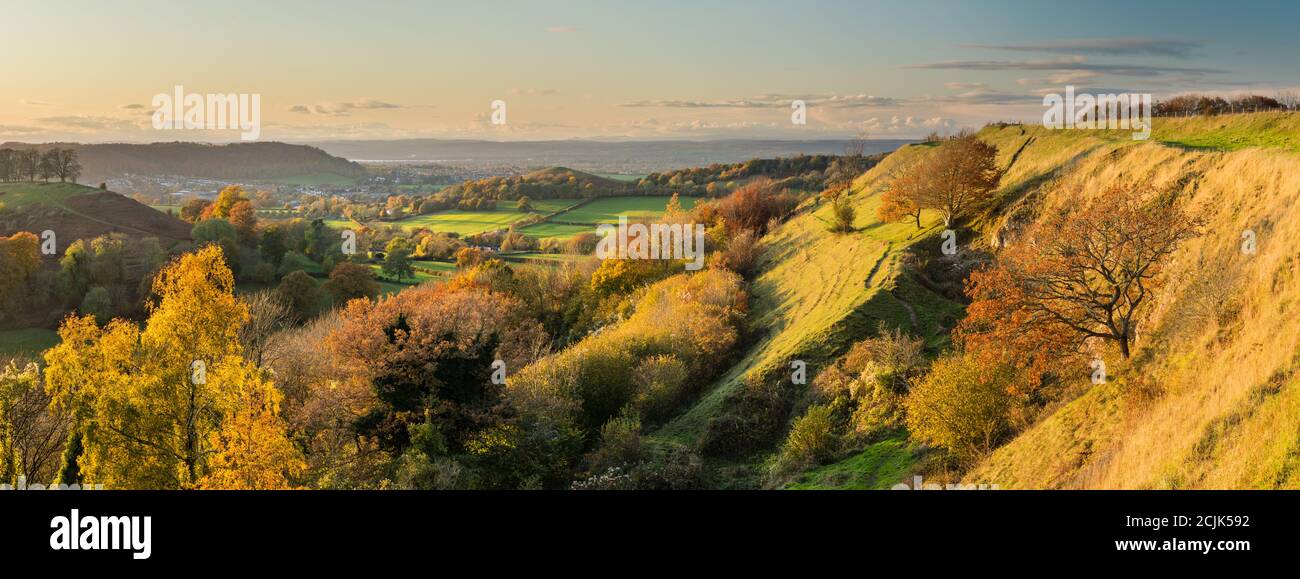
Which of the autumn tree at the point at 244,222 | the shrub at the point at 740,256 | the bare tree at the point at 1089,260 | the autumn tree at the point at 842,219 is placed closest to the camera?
the bare tree at the point at 1089,260

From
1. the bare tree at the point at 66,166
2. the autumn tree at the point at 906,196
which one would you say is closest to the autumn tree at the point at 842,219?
the autumn tree at the point at 906,196

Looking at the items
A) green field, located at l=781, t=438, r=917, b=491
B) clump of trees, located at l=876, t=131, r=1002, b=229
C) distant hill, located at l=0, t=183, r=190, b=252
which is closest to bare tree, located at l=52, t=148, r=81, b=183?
distant hill, located at l=0, t=183, r=190, b=252

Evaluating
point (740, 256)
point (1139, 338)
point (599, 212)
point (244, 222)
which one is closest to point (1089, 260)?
point (1139, 338)

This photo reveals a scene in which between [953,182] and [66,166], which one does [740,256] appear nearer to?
[953,182]

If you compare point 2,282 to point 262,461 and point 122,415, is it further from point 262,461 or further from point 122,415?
point 262,461

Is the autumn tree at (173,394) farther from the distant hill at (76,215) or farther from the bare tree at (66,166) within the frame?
the bare tree at (66,166)

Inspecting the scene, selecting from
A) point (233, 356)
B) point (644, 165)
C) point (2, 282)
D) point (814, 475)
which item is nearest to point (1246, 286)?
point (814, 475)
